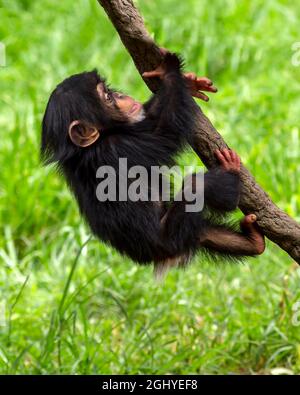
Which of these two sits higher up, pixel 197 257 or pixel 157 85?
pixel 157 85

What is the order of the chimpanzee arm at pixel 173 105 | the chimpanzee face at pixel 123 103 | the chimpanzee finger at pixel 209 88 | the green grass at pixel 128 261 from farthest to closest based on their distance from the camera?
the green grass at pixel 128 261 < the chimpanzee face at pixel 123 103 < the chimpanzee finger at pixel 209 88 < the chimpanzee arm at pixel 173 105

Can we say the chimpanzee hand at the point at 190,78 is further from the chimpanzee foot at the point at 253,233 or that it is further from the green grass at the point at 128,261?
the green grass at the point at 128,261

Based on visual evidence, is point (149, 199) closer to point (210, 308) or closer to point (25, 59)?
point (210, 308)

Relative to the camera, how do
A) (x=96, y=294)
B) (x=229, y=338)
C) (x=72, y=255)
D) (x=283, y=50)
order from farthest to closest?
1. (x=283, y=50)
2. (x=72, y=255)
3. (x=96, y=294)
4. (x=229, y=338)

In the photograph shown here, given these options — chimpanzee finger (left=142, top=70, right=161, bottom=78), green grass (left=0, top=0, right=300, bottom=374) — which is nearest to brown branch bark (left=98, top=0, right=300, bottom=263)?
chimpanzee finger (left=142, top=70, right=161, bottom=78)

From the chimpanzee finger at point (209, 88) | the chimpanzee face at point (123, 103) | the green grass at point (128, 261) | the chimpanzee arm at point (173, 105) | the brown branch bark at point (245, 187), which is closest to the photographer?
the brown branch bark at point (245, 187)

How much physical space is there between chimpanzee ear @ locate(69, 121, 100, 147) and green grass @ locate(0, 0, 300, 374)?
2.65 ft

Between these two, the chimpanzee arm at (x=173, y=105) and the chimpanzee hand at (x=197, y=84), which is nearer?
the chimpanzee arm at (x=173, y=105)

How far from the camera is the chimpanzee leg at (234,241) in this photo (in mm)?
3861

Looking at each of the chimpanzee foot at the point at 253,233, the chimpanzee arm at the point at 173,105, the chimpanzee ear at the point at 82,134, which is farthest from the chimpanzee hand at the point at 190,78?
the chimpanzee foot at the point at 253,233

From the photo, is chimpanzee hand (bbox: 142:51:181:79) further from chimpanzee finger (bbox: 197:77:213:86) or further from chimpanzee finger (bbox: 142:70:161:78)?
chimpanzee finger (bbox: 197:77:213:86)

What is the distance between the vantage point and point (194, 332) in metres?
5.02

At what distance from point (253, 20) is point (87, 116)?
14.4ft
